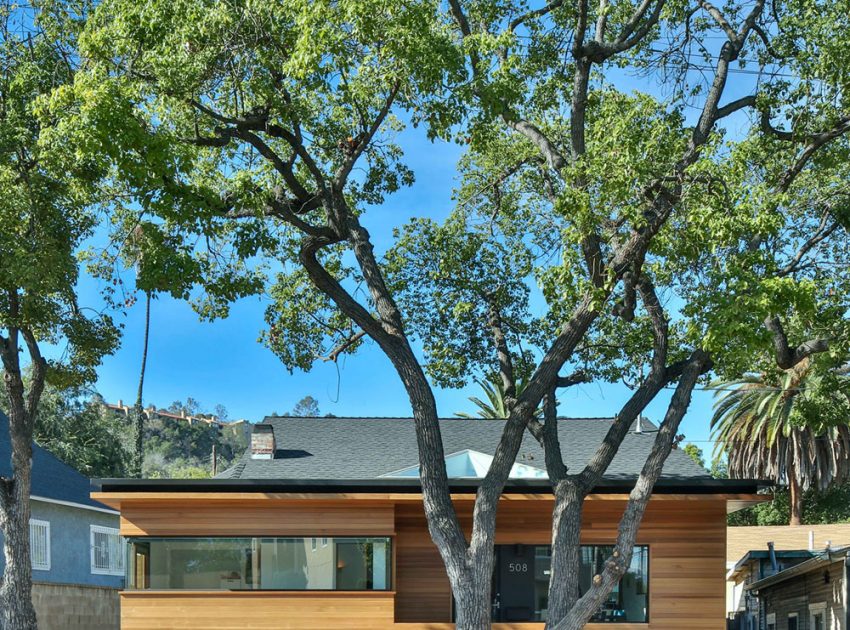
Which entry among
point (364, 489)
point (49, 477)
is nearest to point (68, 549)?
point (49, 477)

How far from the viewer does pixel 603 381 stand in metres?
17.9

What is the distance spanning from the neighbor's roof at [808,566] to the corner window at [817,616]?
60cm

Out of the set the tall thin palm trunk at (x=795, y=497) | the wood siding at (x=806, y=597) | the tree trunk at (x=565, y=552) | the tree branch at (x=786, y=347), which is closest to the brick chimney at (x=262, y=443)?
the tree trunk at (x=565, y=552)

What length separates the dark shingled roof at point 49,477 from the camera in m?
24.2

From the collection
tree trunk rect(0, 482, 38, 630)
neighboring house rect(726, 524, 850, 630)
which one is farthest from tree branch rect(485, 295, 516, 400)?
neighboring house rect(726, 524, 850, 630)

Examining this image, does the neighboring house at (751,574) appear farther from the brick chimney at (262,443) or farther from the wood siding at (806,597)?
the brick chimney at (262,443)

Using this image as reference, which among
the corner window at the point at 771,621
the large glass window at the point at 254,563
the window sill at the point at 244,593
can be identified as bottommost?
the corner window at the point at 771,621

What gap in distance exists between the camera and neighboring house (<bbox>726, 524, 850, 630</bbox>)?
81.3 ft

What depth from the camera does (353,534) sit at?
56.6 ft

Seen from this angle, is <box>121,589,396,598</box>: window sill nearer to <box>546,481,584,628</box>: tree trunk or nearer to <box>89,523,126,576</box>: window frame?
<box>546,481,584,628</box>: tree trunk

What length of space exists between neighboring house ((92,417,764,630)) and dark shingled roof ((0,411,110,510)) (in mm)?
7707

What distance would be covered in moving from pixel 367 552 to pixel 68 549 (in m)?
11.5

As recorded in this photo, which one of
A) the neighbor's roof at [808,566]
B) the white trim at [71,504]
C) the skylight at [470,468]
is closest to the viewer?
the neighbor's roof at [808,566]

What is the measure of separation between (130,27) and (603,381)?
9169 millimetres
